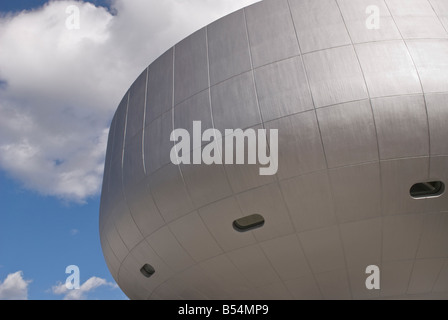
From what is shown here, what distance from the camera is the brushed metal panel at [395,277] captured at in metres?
10.6

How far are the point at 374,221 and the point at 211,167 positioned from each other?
3824 mm

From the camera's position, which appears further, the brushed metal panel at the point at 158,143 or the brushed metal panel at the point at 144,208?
the brushed metal panel at the point at 144,208

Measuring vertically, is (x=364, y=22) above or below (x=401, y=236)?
above

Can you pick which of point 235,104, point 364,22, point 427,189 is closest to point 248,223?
point 235,104

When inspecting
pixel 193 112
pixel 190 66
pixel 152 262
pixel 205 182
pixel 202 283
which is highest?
pixel 190 66

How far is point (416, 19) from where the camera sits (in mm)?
10438

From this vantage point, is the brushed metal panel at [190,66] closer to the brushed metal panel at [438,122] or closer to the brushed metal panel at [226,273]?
the brushed metal panel at [226,273]

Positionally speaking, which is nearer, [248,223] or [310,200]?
[310,200]

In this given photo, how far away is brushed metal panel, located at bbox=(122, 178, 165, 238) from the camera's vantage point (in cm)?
1150

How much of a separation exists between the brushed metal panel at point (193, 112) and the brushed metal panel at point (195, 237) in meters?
1.86

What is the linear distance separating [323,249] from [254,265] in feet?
5.84

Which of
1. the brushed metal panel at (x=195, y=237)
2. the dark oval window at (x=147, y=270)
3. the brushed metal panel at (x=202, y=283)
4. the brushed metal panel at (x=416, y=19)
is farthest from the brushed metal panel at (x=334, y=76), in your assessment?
the dark oval window at (x=147, y=270)

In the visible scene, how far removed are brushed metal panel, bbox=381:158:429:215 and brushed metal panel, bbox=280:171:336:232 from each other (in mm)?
1180

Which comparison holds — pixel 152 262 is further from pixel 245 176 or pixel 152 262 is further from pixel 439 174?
pixel 439 174
